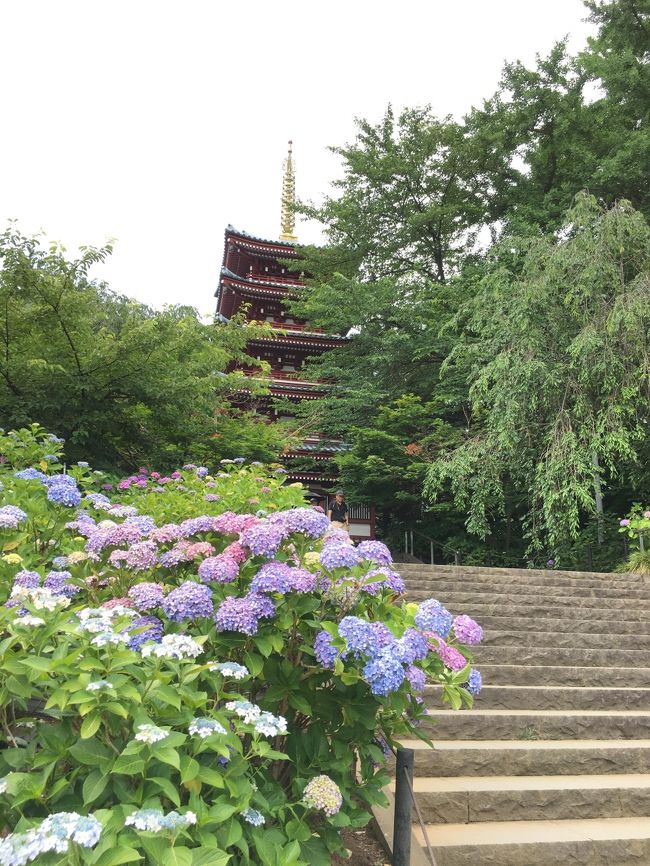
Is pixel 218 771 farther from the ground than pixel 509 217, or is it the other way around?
pixel 509 217

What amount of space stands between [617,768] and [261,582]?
2725 mm

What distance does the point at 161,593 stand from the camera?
184 cm

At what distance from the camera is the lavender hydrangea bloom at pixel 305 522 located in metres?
1.92

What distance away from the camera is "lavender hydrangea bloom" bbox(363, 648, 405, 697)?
5.02ft

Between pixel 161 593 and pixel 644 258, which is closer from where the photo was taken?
pixel 161 593

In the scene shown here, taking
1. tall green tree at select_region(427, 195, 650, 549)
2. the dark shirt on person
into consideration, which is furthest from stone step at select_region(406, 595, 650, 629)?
the dark shirt on person

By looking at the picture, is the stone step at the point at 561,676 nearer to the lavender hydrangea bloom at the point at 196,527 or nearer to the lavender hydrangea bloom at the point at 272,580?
the lavender hydrangea bloom at the point at 196,527

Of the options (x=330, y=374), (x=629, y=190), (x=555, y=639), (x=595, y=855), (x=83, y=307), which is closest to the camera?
(x=595, y=855)

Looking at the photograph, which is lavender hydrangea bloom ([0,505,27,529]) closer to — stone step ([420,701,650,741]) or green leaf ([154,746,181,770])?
green leaf ([154,746,181,770])

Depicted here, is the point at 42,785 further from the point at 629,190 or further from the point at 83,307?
the point at 629,190

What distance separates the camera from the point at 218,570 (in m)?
1.81

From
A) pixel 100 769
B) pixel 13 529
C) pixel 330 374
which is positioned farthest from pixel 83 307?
pixel 330 374

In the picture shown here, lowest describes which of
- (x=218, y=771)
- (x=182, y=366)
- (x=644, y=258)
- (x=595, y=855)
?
(x=595, y=855)

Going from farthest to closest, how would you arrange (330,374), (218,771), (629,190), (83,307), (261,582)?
(330,374) < (629,190) < (83,307) < (261,582) < (218,771)
